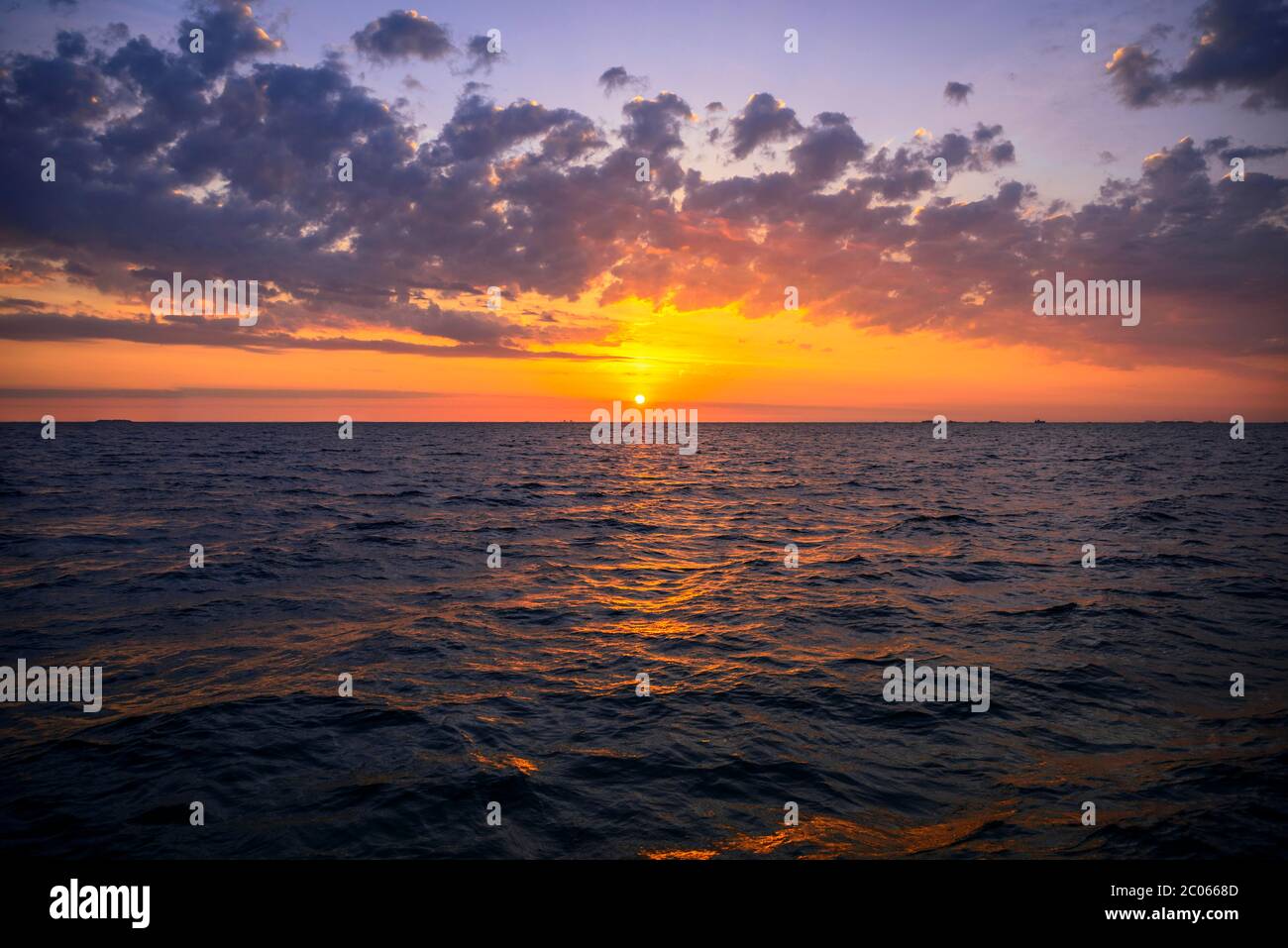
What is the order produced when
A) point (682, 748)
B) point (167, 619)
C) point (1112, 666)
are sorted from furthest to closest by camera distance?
point (167, 619) < point (1112, 666) < point (682, 748)

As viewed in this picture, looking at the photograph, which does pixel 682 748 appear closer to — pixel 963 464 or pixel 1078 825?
pixel 1078 825

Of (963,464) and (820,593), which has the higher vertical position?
(963,464)

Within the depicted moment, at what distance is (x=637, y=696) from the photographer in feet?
37.2

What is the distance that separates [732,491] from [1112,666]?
36.2 meters

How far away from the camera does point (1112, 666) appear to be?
41.4ft

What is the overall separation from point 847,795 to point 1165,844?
10.6ft

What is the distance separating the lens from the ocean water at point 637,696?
7.53 m

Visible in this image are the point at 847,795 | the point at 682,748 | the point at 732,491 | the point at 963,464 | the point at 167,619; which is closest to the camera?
the point at 847,795

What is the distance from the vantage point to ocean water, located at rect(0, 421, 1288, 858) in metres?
7.53
